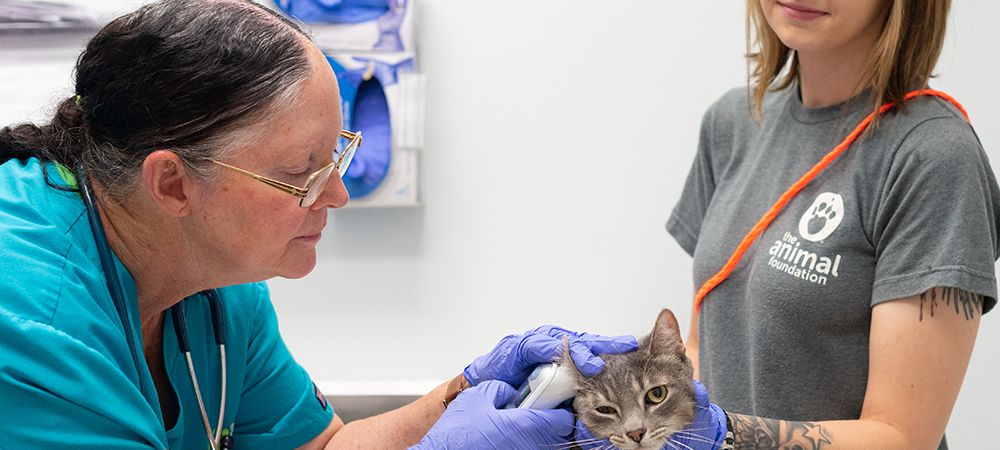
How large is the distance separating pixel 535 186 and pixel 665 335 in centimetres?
97

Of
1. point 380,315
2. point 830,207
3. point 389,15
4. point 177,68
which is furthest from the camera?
point 380,315

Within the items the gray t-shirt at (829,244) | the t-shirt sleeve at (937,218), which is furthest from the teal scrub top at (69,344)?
the t-shirt sleeve at (937,218)

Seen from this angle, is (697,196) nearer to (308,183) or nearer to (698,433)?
(698,433)

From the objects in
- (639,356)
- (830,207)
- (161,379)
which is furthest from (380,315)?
(830,207)

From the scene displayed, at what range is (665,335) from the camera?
1238 millimetres

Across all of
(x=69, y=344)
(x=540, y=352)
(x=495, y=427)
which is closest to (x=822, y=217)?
(x=540, y=352)

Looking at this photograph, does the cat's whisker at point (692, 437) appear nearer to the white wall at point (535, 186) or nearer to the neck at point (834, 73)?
the neck at point (834, 73)

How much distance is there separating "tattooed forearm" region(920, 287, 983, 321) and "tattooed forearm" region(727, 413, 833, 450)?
0.77ft

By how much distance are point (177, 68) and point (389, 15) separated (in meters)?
1.09

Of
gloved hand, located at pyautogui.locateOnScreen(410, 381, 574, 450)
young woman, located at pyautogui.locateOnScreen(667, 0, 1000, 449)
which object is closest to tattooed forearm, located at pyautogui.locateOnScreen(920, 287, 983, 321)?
young woman, located at pyautogui.locateOnScreen(667, 0, 1000, 449)

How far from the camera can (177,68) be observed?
3.35ft

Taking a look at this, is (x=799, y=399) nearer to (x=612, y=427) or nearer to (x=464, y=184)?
(x=612, y=427)

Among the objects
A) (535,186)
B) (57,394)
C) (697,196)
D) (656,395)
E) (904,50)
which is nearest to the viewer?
(57,394)

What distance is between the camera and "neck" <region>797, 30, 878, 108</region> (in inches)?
54.7
